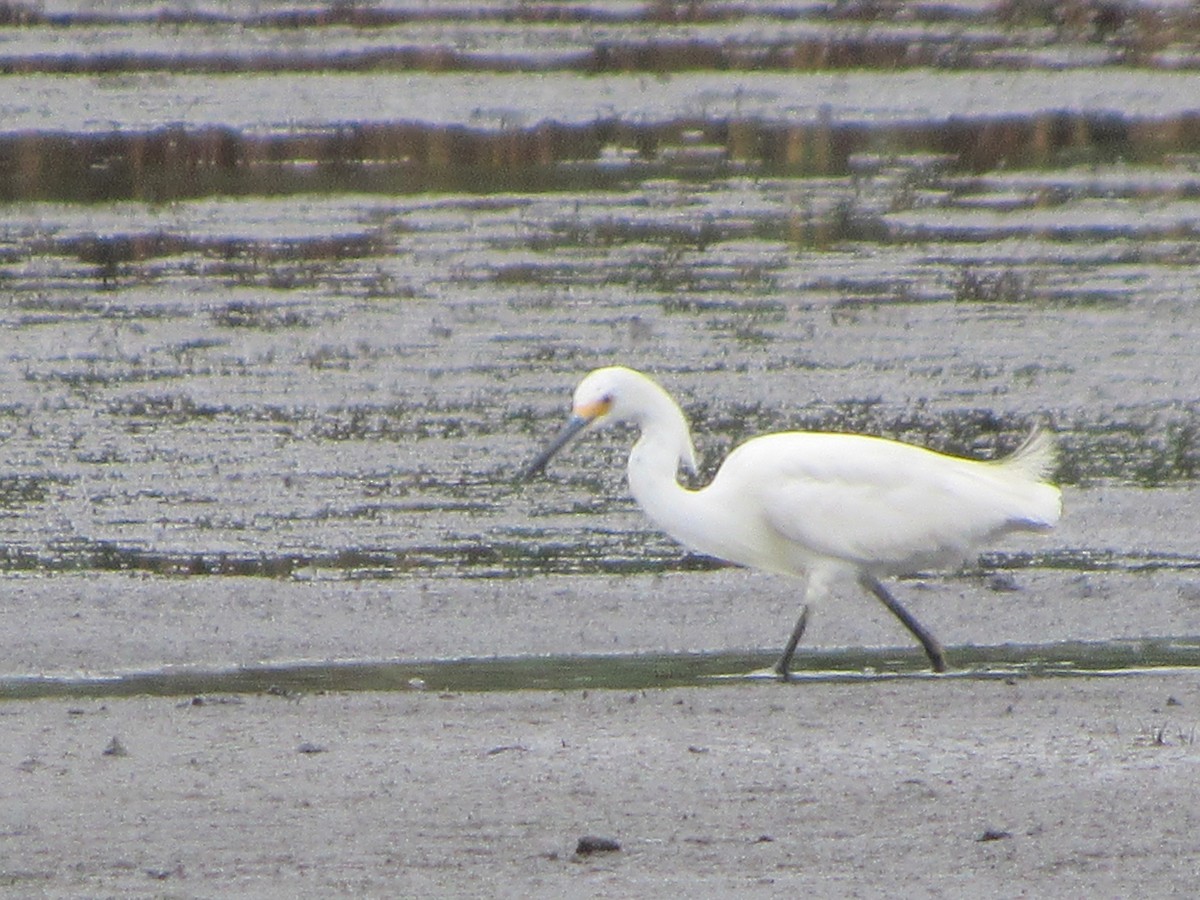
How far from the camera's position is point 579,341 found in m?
13.1

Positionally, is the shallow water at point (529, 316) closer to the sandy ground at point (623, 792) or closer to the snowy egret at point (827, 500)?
the snowy egret at point (827, 500)

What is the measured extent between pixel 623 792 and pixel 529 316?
309 inches

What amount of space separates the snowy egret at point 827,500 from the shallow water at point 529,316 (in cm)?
34

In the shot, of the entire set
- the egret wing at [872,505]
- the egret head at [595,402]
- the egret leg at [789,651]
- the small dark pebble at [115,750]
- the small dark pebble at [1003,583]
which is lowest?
the small dark pebble at [1003,583]

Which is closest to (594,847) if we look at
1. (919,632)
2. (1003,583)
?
(919,632)

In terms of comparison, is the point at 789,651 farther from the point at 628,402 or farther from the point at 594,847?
the point at 594,847

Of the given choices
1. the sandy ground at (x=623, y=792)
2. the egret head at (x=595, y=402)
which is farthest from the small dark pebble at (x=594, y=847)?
the egret head at (x=595, y=402)

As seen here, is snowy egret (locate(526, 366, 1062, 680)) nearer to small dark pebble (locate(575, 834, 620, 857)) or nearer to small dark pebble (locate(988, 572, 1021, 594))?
small dark pebble (locate(988, 572, 1021, 594))

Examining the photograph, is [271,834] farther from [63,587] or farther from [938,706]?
[63,587]

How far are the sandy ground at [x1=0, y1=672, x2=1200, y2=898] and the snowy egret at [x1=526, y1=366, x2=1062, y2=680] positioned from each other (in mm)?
708

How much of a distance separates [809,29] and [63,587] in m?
18.8

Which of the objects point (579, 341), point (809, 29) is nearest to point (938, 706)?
point (579, 341)

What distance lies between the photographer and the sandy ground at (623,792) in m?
5.49

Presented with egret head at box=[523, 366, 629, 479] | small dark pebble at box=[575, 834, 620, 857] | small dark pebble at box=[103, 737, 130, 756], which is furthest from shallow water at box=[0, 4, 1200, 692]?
small dark pebble at box=[575, 834, 620, 857]
